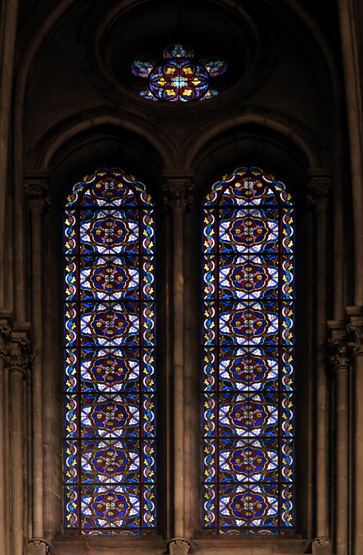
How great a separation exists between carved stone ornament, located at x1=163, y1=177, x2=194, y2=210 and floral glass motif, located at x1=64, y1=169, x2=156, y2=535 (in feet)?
2.18

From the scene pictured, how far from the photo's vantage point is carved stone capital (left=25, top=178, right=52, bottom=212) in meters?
40.3

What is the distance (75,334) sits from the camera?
40406 millimetres

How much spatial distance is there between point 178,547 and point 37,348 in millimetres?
3776

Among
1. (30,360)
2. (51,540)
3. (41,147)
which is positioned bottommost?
(51,540)

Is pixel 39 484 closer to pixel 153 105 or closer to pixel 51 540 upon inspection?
pixel 51 540

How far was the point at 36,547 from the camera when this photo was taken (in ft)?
126

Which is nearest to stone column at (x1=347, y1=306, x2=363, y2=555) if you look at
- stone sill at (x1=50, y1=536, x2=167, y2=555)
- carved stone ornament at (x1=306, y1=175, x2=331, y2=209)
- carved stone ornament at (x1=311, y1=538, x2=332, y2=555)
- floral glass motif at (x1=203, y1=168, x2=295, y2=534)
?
carved stone ornament at (x1=311, y1=538, x2=332, y2=555)

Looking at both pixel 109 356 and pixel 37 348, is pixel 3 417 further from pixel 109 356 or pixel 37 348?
pixel 109 356

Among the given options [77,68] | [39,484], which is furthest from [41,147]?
[39,484]

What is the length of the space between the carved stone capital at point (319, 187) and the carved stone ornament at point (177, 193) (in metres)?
1.87

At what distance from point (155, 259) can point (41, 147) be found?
2.51 meters

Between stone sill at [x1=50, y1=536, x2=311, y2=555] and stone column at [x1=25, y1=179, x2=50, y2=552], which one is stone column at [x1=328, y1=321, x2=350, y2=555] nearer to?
stone sill at [x1=50, y1=536, x2=311, y2=555]

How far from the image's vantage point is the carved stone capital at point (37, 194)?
132 ft

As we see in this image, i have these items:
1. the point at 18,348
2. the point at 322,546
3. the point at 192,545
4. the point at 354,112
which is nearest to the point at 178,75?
the point at 354,112
